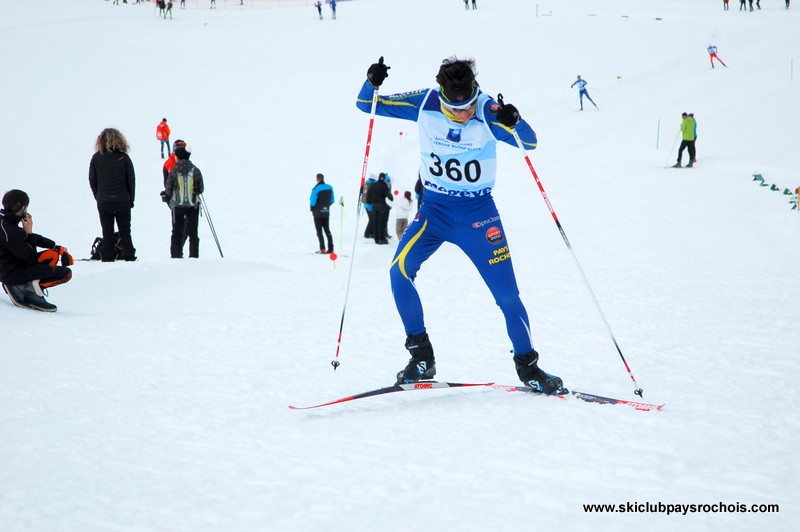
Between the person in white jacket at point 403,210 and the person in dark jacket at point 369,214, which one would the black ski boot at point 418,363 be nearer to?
the person in dark jacket at point 369,214

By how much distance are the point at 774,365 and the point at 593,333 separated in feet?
5.04

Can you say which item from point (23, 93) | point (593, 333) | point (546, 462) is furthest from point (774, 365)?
point (23, 93)

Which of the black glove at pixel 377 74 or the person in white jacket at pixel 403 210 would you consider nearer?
the black glove at pixel 377 74

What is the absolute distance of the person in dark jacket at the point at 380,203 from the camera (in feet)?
43.9

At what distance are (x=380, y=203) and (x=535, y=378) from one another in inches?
373

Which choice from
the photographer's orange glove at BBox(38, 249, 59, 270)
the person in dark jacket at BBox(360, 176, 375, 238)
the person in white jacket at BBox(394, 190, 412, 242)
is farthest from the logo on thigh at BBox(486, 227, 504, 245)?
the person in white jacket at BBox(394, 190, 412, 242)

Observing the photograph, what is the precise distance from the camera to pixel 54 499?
2.81m

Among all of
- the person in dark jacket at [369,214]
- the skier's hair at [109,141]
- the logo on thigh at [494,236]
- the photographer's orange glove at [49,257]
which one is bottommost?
the person in dark jacket at [369,214]

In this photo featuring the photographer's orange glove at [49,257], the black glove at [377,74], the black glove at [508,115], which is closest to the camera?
the black glove at [508,115]

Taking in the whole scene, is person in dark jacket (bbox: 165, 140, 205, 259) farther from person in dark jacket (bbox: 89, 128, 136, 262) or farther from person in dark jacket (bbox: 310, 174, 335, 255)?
person in dark jacket (bbox: 310, 174, 335, 255)

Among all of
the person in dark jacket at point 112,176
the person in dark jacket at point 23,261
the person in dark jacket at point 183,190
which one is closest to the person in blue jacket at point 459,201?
the person in dark jacket at point 23,261

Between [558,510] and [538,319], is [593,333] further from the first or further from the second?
[558,510]

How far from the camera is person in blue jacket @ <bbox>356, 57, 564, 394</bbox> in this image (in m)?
3.99

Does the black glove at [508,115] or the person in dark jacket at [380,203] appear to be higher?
the black glove at [508,115]
